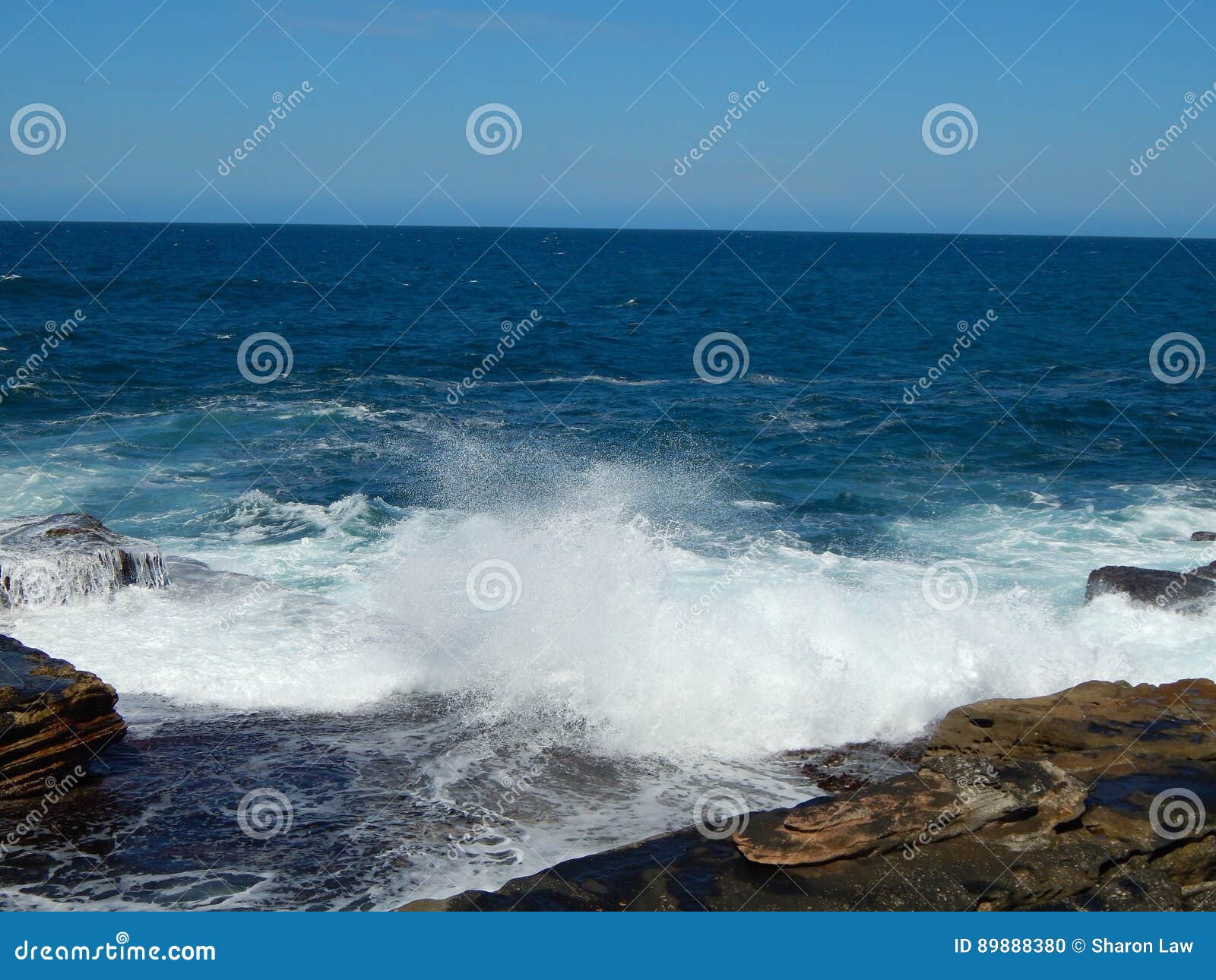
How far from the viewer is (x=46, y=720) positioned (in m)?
10.6

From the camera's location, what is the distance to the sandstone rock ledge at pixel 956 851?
26.6ft

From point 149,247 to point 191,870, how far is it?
102 meters

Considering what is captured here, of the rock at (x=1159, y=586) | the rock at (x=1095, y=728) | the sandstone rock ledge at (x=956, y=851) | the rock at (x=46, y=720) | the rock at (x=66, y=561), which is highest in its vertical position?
the rock at (x=66, y=561)

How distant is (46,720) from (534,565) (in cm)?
694

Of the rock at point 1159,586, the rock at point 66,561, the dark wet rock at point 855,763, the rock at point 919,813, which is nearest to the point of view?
the rock at point 919,813

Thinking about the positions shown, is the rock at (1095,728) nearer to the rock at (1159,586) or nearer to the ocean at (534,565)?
the ocean at (534,565)

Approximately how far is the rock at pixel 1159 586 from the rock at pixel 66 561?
14.1 m

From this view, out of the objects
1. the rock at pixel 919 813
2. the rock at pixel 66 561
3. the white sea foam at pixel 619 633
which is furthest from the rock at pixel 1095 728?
the rock at pixel 66 561

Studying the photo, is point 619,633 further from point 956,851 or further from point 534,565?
point 956,851

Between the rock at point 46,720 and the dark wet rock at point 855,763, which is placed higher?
the rock at point 46,720

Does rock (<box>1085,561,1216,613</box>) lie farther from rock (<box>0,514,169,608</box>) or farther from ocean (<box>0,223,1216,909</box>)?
rock (<box>0,514,169,608</box>)

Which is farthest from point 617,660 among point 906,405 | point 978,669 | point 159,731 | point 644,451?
point 906,405

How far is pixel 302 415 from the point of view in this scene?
28.2m

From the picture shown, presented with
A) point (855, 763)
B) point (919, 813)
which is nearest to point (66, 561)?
point (855, 763)
